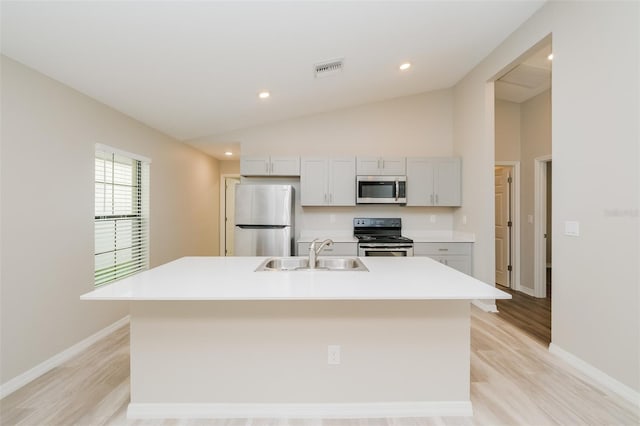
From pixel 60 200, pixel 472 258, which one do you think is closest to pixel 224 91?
pixel 60 200

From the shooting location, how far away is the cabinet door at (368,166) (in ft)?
13.2

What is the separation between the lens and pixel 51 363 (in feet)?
7.26

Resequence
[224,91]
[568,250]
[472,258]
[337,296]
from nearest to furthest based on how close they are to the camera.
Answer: [337,296]
[568,250]
[224,91]
[472,258]

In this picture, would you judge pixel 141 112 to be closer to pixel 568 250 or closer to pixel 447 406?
pixel 447 406

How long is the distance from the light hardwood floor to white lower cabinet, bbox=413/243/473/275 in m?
1.29

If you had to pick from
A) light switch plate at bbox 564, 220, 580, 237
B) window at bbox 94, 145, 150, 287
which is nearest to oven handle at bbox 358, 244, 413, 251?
light switch plate at bbox 564, 220, 580, 237

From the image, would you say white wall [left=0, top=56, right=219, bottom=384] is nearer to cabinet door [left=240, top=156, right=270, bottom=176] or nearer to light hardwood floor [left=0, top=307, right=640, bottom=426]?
light hardwood floor [left=0, top=307, right=640, bottom=426]

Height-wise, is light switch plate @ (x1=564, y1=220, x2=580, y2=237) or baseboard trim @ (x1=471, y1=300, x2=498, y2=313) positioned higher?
light switch plate @ (x1=564, y1=220, x2=580, y2=237)

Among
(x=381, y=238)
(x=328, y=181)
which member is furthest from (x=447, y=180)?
(x=328, y=181)

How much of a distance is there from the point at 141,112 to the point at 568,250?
4294 mm

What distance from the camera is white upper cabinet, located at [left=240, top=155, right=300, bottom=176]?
4039mm

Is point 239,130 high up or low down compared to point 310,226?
up

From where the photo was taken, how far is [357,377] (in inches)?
67.2

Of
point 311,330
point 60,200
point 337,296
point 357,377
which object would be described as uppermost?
point 60,200
